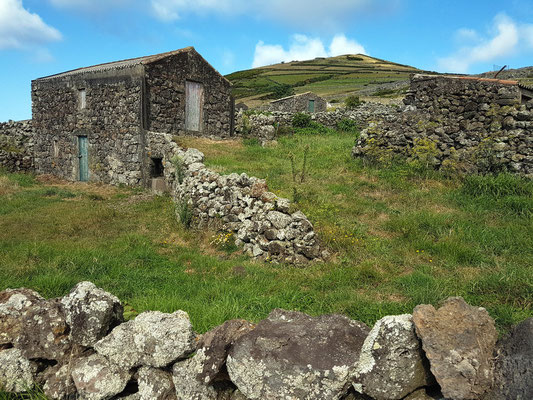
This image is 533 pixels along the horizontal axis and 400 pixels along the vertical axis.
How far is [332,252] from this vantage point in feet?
22.0

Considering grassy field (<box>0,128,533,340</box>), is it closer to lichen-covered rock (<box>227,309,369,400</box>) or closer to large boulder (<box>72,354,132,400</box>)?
large boulder (<box>72,354,132,400</box>)

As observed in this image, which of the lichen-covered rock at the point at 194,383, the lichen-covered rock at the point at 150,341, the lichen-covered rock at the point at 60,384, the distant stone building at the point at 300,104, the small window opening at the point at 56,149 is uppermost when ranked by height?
the distant stone building at the point at 300,104

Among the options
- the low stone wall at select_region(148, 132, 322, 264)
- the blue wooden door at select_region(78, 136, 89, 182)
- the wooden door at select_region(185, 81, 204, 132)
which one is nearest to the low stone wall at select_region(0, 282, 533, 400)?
the low stone wall at select_region(148, 132, 322, 264)

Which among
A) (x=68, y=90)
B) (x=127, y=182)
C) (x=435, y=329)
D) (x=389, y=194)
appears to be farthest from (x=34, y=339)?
(x=68, y=90)

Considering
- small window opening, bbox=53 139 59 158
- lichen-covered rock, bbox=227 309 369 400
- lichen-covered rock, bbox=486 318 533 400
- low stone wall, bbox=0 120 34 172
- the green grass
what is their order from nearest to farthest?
lichen-covered rock, bbox=486 318 533 400, lichen-covered rock, bbox=227 309 369 400, the green grass, small window opening, bbox=53 139 59 158, low stone wall, bbox=0 120 34 172

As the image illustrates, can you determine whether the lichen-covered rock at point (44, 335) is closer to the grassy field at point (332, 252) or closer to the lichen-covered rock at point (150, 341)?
the lichen-covered rock at point (150, 341)

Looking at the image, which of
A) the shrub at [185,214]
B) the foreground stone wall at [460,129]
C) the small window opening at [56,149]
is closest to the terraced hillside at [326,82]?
the small window opening at [56,149]

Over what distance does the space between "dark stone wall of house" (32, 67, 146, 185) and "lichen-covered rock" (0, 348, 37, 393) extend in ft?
41.5

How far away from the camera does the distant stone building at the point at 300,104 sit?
3575cm

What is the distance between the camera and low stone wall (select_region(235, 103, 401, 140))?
18084 mm

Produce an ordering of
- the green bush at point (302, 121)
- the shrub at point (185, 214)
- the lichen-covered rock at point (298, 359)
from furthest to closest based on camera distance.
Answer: the green bush at point (302, 121) → the shrub at point (185, 214) → the lichen-covered rock at point (298, 359)

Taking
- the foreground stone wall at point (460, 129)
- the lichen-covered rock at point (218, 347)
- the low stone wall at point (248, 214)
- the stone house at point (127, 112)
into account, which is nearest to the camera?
the lichen-covered rock at point (218, 347)

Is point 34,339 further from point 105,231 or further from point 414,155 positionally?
point 414,155

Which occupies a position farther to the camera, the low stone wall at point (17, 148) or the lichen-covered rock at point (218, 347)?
the low stone wall at point (17, 148)
